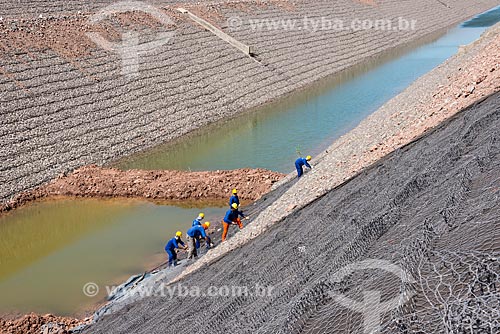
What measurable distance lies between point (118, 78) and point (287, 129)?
9229mm

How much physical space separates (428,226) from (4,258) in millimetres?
13235

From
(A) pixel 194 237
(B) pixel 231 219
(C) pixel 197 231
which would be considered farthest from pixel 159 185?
(C) pixel 197 231

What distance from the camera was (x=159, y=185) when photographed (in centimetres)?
1797

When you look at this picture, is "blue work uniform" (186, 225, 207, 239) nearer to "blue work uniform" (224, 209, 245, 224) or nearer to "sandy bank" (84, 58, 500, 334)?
→ "sandy bank" (84, 58, 500, 334)

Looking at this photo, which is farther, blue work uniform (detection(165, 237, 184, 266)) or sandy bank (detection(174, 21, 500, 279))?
blue work uniform (detection(165, 237, 184, 266))

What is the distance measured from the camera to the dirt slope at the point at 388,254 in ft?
15.3

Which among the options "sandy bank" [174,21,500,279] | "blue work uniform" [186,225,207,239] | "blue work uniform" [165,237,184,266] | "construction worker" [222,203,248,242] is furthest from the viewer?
"construction worker" [222,203,248,242]

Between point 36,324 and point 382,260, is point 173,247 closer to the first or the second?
point 36,324

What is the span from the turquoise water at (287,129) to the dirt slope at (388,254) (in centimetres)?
966

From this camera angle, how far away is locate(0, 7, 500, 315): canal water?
13203 millimetres

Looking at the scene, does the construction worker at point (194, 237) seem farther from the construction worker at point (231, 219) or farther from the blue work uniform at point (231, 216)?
the blue work uniform at point (231, 216)

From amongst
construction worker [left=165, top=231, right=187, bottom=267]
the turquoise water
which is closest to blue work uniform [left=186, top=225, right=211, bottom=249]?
construction worker [left=165, top=231, right=187, bottom=267]

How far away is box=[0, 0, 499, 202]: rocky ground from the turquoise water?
98cm

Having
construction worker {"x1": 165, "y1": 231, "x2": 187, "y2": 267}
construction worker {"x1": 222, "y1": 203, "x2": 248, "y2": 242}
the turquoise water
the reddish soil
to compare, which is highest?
construction worker {"x1": 222, "y1": 203, "x2": 248, "y2": 242}
